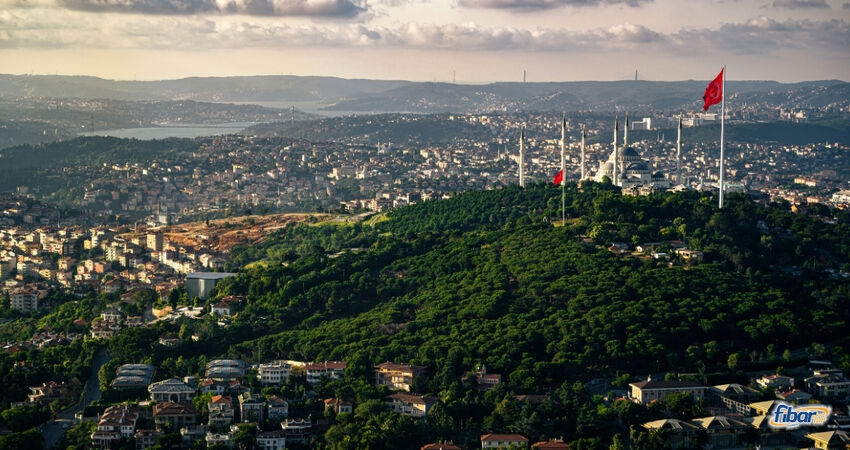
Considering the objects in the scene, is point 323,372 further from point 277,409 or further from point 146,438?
point 146,438

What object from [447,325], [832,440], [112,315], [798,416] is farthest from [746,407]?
[112,315]

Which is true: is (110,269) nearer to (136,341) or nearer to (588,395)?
(136,341)

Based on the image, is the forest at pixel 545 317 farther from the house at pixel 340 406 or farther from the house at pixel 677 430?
the house at pixel 677 430

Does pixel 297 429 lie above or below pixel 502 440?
below

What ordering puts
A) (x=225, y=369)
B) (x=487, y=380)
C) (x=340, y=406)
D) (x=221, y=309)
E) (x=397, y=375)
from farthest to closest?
(x=221, y=309), (x=225, y=369), (x=397, y=375), (x=487, y=380), (x=340, y=406)

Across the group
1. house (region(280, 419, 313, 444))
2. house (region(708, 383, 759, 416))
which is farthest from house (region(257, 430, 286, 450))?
house (region(708, 383, 759, 416))

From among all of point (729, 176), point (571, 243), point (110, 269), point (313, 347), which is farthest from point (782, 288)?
point (729, 176)

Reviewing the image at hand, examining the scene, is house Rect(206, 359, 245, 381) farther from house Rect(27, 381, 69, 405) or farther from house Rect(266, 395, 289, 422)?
house Rect(27, 381, 69, 405)
